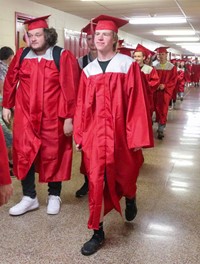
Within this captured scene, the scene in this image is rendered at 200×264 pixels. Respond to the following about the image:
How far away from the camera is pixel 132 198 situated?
98.1 inches

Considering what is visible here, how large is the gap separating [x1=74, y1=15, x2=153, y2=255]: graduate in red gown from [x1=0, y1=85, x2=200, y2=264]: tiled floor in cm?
19

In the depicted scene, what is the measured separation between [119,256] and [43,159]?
0.94 metres

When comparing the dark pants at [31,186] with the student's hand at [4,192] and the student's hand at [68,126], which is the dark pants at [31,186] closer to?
the student's hand at [68,126]

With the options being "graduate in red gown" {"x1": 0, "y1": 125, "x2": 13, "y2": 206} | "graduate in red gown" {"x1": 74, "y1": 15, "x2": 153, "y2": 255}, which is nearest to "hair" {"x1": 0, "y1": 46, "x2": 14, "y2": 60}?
"graduate in red gown" {"x1": 74, "y1": 15, "x2": 153, "y2": 255}

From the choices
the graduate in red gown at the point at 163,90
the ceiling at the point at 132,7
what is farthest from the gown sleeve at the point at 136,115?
the ceiling at the point at 132,7

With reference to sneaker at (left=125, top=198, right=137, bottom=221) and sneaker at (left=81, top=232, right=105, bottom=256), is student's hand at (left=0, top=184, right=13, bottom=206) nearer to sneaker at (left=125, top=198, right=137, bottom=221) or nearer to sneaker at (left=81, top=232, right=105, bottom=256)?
sneaker at (left=81, top=232, right=105, bottom=256)

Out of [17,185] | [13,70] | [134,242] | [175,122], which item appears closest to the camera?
[134,242]

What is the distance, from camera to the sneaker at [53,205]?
2.80m

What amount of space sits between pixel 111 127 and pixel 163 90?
3.75 meters

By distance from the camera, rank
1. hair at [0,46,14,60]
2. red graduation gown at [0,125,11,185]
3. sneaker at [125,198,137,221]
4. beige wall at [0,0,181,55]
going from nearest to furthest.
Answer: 1. red graduation gown at [0,125,11,185]
2. sneaker at [125,198,137,221]
3. hair at [0,46,14,60]
4. beige wall at [0,0,181,55]

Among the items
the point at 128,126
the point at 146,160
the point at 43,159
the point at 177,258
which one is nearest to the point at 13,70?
the point at 43,159

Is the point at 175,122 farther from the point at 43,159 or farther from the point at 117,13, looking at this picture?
the point at 43,159

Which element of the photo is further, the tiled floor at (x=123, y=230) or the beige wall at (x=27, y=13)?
the beige wall at (x=27, y=13)

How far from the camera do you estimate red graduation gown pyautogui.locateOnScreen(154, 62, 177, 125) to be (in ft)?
18.8
